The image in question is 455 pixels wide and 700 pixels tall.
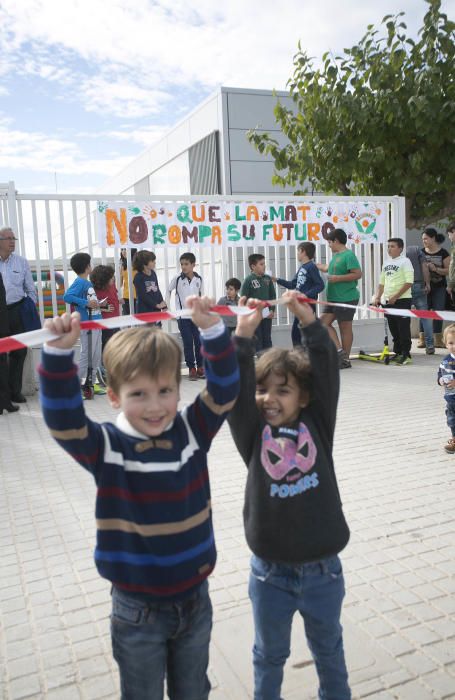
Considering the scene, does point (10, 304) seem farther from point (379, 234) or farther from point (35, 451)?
point (379, 234)

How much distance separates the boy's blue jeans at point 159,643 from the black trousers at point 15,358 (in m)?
6.04

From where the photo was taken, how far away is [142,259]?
8.30 meters

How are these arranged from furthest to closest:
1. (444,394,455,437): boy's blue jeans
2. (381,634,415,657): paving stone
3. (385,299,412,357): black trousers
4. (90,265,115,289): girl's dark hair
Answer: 1. (385,299,412,357): black trousers
2. (90,265,115,289): girl's dark hair
3. (444,394,455,437): boy's blue jeans
4. (381,634,415,657): paving stone

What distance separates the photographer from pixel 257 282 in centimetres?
894

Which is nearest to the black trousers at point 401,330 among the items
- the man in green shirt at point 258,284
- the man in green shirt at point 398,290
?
the man in green shirt at point 398,290

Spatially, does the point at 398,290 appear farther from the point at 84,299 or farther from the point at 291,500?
the point at 291,500

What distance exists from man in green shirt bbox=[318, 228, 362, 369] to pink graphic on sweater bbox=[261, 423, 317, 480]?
6874mm

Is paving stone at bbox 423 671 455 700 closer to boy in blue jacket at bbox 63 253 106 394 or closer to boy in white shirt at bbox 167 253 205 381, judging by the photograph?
boy in blue jacket at bbox 63 253 106 394

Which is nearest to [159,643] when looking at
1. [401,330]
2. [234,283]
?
[234,283]

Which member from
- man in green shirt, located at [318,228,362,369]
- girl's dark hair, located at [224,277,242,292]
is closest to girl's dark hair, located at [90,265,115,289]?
girl's dark hair, located at [224,277,242,292]

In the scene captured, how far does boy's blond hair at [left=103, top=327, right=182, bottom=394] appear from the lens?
64.2 inches

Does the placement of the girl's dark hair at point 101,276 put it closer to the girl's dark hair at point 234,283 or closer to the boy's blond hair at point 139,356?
the girl's dark hair at point 234,283

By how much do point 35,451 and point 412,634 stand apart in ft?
13.0

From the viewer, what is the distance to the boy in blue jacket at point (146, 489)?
1.58 m
